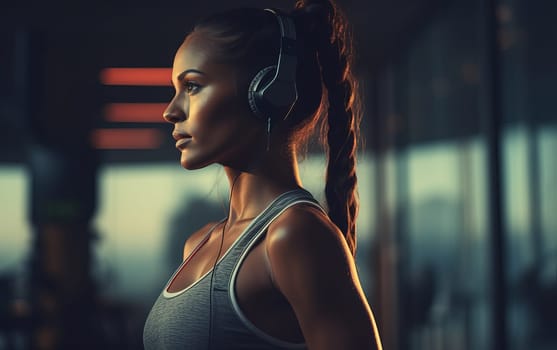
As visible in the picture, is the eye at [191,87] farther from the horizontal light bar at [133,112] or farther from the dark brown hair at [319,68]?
the horizontal light bar at [133,112]

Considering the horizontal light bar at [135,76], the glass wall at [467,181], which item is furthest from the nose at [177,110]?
the horizontal light bar at [135,76]

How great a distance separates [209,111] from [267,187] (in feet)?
0.35

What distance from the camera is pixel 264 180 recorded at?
0.85 metres

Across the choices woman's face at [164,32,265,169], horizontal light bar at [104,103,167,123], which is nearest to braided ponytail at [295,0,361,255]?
woman's face at [164,32,265,169]

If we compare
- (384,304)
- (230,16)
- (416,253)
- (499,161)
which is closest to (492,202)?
(499,161)

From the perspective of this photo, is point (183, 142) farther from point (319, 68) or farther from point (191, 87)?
point (319, 68)

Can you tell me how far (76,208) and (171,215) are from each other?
0.80m

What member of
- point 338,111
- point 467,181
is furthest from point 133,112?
point 338,111

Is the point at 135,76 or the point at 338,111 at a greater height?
the point at 135,76

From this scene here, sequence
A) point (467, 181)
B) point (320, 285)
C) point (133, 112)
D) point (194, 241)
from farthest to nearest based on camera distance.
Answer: point (133, 112) → point (467, 181) → point (194, 241) → point (320, 285)

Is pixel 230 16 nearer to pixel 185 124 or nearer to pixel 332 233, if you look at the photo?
pixel 185 124

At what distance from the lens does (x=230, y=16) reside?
84 centimetres

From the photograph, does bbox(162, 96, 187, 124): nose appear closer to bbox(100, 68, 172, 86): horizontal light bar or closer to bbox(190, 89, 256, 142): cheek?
bbox(190, 89, 256, 142): cheek

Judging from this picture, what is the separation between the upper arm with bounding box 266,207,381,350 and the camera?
27.3 inches
